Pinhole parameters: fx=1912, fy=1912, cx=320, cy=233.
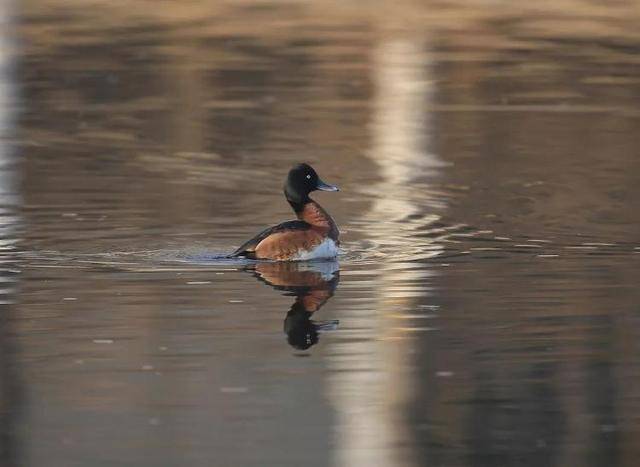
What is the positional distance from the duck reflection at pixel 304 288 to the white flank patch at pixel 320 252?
47 millimetres

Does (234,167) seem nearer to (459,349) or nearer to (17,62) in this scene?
(459,349)

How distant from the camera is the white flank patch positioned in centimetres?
1425

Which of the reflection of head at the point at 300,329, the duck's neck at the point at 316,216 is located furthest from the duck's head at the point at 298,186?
the reflection of head at the point at 300,329

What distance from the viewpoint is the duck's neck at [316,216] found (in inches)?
571

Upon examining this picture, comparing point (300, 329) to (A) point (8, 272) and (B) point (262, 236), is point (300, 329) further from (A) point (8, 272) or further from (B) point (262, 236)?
(A) point (8, 272)

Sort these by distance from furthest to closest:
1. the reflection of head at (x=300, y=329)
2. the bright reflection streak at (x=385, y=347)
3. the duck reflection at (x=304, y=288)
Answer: the duck reflection at (x=304, y=288) → the reflection of head at (x=300, y=329) → the bright reflection streak at (x=385, y=347)

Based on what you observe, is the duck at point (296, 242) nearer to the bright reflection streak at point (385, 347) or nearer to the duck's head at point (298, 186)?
the duck's head at point (298, 186)

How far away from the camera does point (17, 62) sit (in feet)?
100

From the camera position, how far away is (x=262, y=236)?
14.1 m

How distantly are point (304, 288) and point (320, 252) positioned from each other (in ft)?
3.37

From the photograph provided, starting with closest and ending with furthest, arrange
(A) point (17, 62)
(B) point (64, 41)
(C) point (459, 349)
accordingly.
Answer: (C) point (459, 349), (A) point (17, 62), (B) point (64, 41)

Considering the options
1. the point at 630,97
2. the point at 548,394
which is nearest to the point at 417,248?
the point at 548,394

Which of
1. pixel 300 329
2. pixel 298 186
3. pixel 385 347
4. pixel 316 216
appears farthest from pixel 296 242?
pixel 385 347

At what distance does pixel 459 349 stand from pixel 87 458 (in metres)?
2.93
